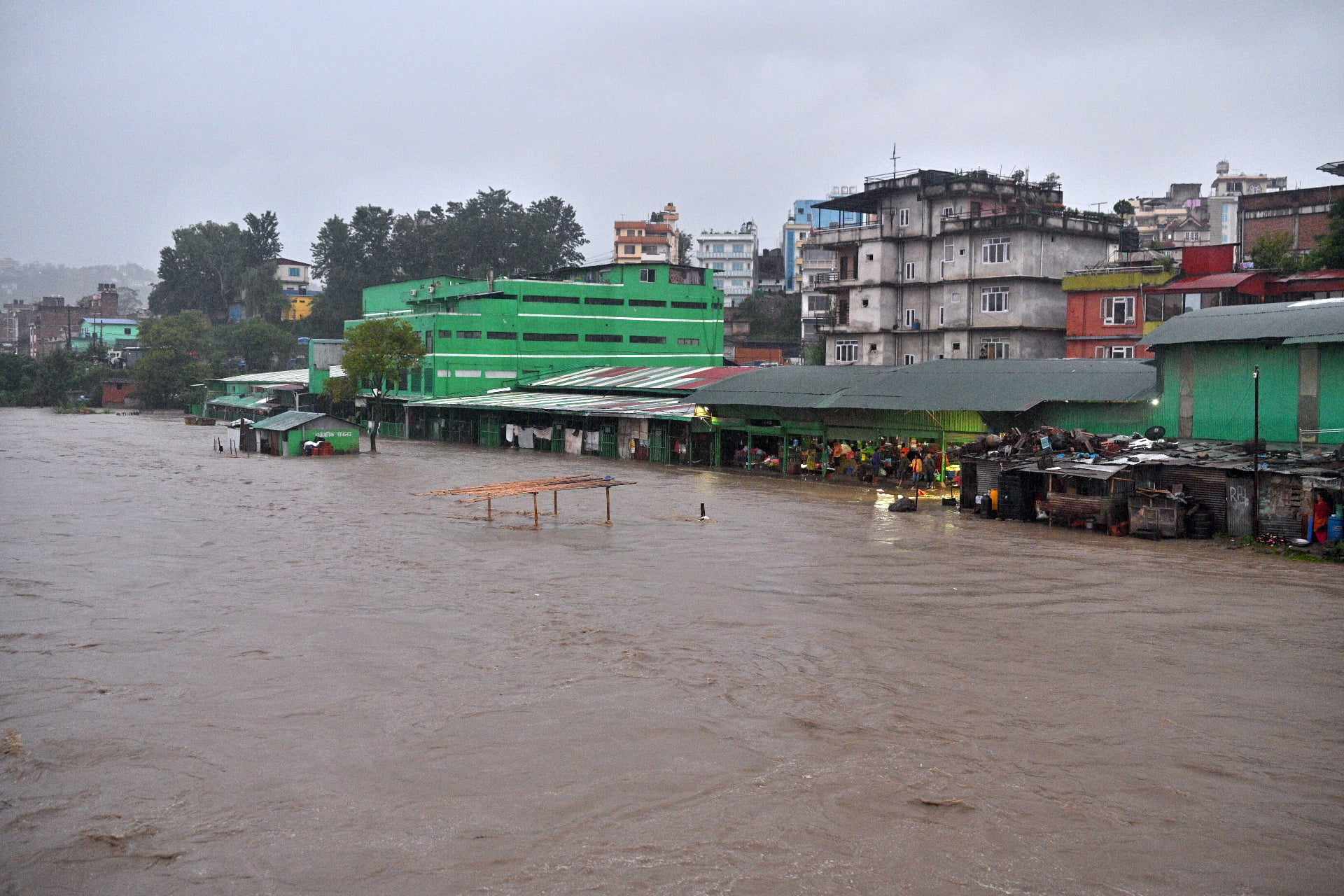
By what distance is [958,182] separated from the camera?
46469mm

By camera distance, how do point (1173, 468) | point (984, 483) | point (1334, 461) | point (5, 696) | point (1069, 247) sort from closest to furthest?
point (5, 696) < point (1334, 461) < point (1173, 468) < point (984, 483) < point (1069, 247)

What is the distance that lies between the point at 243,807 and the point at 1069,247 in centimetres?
4189

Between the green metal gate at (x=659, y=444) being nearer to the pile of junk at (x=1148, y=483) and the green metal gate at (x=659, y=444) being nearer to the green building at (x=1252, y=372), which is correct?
the pile of junk at (x=1148, y=483)

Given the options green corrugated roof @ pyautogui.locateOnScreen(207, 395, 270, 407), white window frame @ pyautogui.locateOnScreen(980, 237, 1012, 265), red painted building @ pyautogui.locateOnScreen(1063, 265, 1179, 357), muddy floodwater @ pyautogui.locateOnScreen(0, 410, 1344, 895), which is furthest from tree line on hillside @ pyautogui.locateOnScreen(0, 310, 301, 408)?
red painted building @ pyautogui.locateOnScreen(1063, 265, 1179, 357)

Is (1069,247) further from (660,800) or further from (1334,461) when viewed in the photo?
(660,800)

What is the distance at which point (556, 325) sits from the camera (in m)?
60.8

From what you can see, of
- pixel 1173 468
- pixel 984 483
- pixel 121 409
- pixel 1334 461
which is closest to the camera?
pixel 1334 461

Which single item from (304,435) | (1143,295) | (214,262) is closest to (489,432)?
(304,435)

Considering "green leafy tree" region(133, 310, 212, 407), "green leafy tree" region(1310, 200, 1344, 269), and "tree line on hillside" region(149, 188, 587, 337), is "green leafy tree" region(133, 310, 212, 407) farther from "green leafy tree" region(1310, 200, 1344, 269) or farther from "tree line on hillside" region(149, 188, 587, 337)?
"green leafy tree" region(1310, 200, 1344, 269)

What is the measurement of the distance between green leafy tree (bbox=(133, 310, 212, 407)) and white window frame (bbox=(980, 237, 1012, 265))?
201ft

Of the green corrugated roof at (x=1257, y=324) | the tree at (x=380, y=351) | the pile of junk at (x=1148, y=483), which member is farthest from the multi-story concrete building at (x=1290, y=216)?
the tree at (x=380, y=351)

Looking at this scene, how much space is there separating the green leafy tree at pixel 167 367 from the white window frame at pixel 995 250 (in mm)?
61184

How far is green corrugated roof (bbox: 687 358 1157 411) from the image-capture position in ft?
93.8

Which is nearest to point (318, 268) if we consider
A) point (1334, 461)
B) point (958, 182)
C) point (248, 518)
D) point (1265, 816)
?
point (958, 182)
